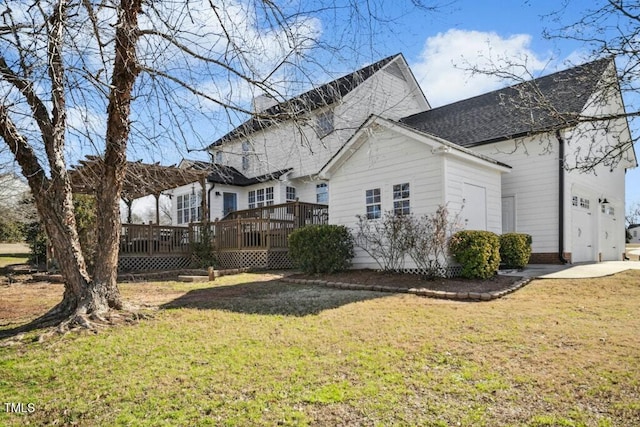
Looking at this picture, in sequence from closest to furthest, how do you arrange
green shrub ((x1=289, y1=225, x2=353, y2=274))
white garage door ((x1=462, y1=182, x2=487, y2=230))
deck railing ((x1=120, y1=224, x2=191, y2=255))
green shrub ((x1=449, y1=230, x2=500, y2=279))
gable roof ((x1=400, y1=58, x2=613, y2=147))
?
green shrub ((x1=449, y1=230, x2=500, y2=279)) → white garage door ((x1=462, y1=182, x2=487, y2=230)) → green shrub ((x1=289, y1=225, x2=353, y2=274)) → gable roof ((x1=400, y1=58, x2=613, y2=147)) → deck railing ((x1=120, y1=224, x2=191, y2=255))

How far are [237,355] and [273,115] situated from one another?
9.32 feet

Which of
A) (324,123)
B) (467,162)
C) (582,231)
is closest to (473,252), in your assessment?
(467,162)

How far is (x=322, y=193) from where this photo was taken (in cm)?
1819

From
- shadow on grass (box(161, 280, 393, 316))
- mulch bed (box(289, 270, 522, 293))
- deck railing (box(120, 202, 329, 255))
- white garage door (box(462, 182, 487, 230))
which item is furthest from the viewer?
deck railing (box(120, 202, 329, 255))

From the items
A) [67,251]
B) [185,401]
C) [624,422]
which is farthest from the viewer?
[67,251]

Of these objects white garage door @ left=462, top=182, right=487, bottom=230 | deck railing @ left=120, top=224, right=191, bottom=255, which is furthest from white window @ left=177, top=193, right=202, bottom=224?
white garage door @ left=462, top=182, right=487, bottom=230

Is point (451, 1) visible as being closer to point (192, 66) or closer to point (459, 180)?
point (192, 66)

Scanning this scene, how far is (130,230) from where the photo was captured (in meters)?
15.0

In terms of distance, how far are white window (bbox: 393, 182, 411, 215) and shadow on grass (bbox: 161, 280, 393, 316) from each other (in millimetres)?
2979

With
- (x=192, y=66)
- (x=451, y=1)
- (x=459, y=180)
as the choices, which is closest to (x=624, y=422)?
(x=451, y=1)

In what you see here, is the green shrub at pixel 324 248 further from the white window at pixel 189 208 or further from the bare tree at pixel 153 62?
the white window at pixel 189 208

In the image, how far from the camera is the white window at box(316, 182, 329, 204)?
1806 cm

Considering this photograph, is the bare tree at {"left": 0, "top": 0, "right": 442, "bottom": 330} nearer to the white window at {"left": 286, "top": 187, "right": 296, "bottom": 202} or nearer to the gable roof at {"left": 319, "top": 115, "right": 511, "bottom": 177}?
the gable roof at {"left": 319, "top": 115, "right": 511, "bottom": 177}

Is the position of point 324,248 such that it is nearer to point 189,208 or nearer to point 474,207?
point 474,207
